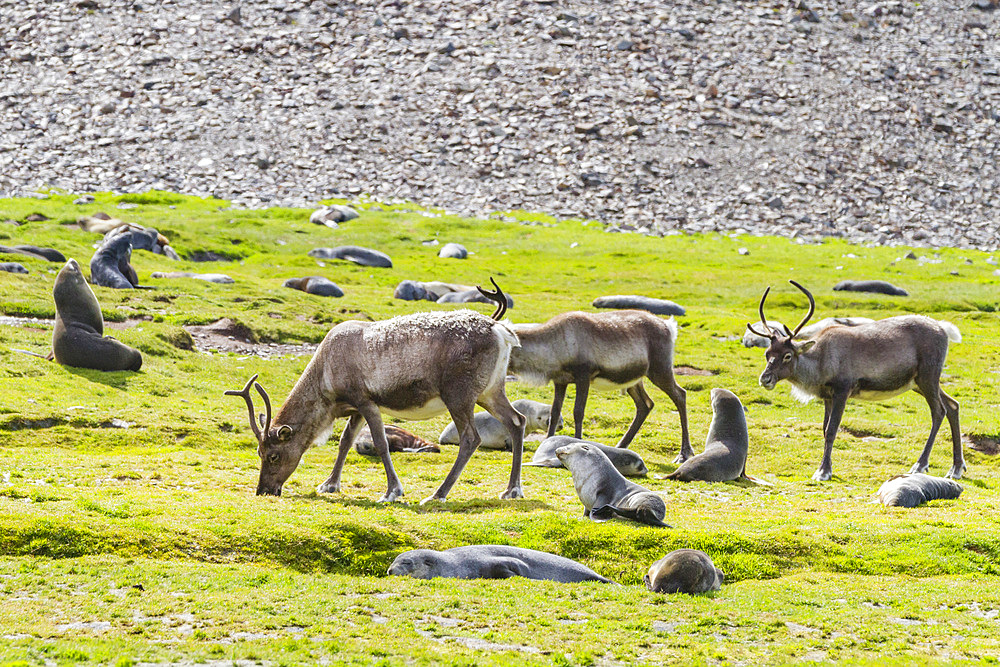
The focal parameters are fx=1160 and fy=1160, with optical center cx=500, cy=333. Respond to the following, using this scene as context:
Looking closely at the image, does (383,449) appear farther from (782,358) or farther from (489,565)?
(782,358)

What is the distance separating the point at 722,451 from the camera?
20.6m

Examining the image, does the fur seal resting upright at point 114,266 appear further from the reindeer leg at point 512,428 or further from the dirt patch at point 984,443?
the dirt patch at point 984,443

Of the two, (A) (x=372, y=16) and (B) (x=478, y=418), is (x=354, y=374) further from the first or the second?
(A) (x=372, y=16)

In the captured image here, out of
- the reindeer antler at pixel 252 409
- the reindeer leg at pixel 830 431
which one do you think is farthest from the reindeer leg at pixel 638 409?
the reindeer antler at pixel 252 409

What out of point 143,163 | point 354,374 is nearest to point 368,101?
point 143,163

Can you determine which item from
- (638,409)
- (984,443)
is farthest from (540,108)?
(638,409)

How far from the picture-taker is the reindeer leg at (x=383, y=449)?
16.8m

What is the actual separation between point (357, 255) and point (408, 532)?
134 ft

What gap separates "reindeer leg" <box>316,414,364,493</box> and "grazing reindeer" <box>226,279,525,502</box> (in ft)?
0.07

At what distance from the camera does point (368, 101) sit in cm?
8881

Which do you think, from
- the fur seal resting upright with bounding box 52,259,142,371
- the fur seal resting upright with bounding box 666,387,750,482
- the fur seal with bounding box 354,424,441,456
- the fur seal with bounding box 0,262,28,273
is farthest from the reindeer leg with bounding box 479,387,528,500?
the fur seal with bounding box 0,262,28,273

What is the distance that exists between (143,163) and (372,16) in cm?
2590

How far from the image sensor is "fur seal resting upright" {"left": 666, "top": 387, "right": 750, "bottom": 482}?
2033 cm

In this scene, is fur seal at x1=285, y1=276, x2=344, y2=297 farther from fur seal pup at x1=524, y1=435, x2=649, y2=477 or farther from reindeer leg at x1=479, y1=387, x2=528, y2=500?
reindeer leg at x1=479, y1=387, x2=528, y2=500
